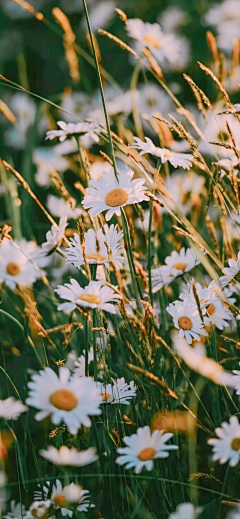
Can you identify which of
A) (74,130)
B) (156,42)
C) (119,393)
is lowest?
(119,393)

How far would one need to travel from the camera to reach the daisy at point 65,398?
1.18ft

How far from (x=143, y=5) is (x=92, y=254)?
4.16ft

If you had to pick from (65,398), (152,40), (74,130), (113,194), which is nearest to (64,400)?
(65,398)

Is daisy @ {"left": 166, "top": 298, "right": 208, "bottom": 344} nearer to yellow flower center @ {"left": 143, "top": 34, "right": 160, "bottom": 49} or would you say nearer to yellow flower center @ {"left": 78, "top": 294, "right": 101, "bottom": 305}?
yellow flower center @ {"left": 78, "top": 294, "right": 101, "bottom": 305}

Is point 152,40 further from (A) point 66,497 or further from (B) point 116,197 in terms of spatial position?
(A) point 66,497

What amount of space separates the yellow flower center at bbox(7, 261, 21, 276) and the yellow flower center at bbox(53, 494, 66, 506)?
238 mm

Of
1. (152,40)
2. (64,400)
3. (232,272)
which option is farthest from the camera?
(152,40)

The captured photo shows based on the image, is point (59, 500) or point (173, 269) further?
point (173, 269)

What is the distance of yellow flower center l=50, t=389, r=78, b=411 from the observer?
1.21 ft

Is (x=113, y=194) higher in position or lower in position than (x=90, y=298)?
higher

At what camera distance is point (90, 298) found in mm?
449

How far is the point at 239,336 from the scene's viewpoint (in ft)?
2.10

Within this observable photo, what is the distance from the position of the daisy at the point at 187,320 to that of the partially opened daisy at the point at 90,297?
0.07 metres

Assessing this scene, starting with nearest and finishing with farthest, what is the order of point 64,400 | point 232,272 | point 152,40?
point 64,400, point 232,272, point 152,40
